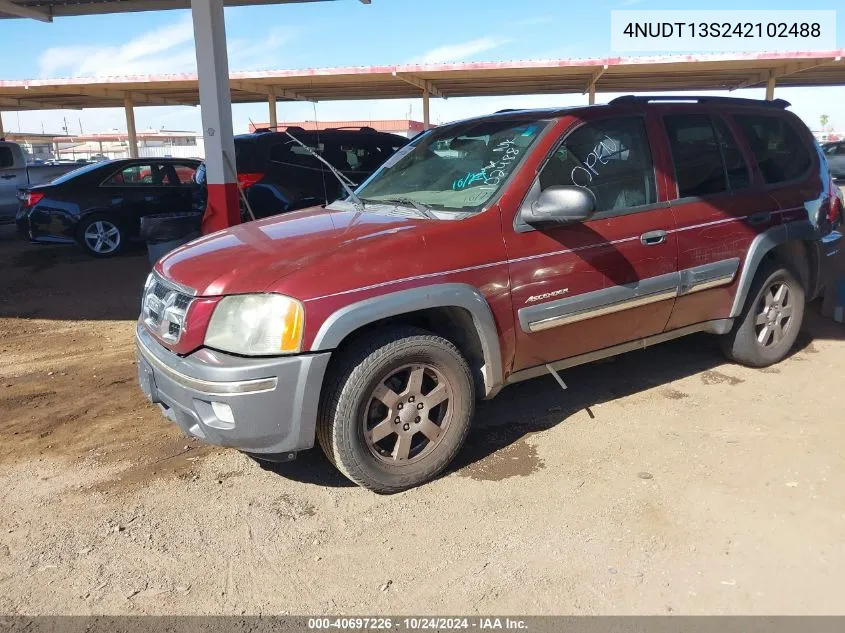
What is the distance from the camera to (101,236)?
10.5 metres

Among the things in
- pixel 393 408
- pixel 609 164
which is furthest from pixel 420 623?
pixel 609 164

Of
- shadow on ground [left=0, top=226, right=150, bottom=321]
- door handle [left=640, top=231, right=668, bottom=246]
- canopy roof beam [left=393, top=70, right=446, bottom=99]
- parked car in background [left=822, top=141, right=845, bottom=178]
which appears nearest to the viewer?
door handle [left=640, top=231, right=668, bottom=246]

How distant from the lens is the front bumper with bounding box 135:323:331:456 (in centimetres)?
294

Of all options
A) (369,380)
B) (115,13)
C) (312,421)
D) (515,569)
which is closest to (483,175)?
(369,380)

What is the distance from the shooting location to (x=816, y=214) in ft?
16.2

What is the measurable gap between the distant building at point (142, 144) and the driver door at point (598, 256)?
206 ft

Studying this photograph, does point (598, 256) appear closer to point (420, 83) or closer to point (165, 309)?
point (165, 309)

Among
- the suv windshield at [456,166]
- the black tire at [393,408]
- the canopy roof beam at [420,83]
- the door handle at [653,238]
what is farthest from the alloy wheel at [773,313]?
Answer: the canopy roof beam at [420,83]

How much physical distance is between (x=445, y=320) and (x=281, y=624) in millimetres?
1669

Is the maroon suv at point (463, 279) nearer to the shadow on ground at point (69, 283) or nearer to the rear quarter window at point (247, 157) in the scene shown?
the shadow on ground at point (69, 283)

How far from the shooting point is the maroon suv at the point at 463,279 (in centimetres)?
302

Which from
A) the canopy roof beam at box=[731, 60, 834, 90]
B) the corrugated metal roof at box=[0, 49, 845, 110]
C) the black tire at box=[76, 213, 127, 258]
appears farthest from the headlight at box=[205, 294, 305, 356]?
the canopy roof beam at box=[731, 60, 834, 90]

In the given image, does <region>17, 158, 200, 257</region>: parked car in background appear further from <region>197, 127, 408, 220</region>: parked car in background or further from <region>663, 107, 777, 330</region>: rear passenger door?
<region>663, 107, 777, 330</region>: rear passenger door

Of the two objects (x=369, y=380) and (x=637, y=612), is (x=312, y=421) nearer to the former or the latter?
(x=369, y=380)
